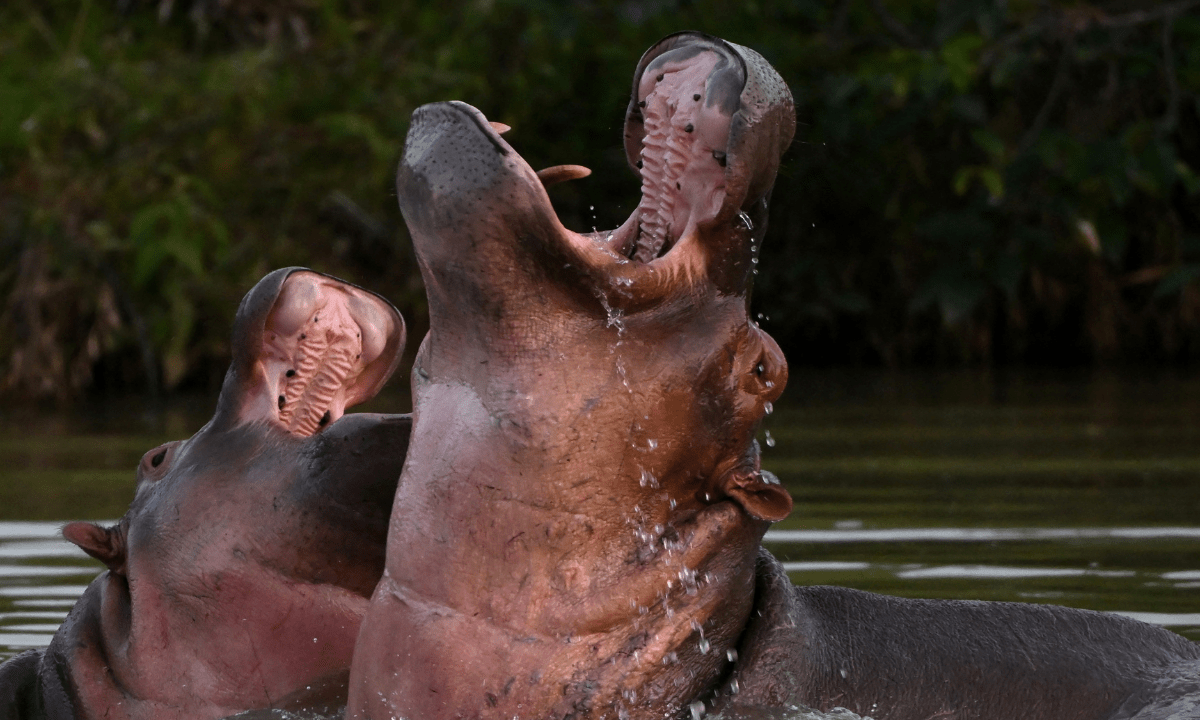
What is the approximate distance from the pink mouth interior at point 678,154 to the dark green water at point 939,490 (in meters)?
1.39

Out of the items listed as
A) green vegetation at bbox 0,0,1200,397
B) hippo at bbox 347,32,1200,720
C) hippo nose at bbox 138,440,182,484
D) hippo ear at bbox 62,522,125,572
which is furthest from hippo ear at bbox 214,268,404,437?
green vegetation at bbox 0,0,1200,397

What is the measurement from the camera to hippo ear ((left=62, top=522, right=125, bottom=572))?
259cm

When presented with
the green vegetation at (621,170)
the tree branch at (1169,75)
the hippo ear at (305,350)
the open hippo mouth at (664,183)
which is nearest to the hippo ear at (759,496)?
the open hippo mouth at (664,183)

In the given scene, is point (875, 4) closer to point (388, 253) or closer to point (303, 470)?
point (388, 253)

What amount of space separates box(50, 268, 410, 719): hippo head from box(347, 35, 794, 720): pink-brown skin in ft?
0.96

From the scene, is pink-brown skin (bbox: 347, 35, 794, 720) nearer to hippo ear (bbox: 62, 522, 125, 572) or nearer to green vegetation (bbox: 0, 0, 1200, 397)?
hippo ear (bbox: 62, 522, 125, 572)

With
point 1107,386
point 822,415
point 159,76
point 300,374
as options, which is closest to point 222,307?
point 159,76

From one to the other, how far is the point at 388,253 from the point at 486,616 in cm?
969

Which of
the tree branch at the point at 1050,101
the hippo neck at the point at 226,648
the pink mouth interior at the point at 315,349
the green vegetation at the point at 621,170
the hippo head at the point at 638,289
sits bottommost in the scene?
the green vegetation at the point at 621,170

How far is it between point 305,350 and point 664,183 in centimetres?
69

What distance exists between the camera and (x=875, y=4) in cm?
1002

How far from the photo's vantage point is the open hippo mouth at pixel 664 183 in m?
2.05

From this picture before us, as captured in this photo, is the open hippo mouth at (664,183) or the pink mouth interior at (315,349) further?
the pink mouth interior at (315,349)

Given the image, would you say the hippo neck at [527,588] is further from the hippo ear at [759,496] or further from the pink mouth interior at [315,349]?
the pink mouth interior at [315,349]
